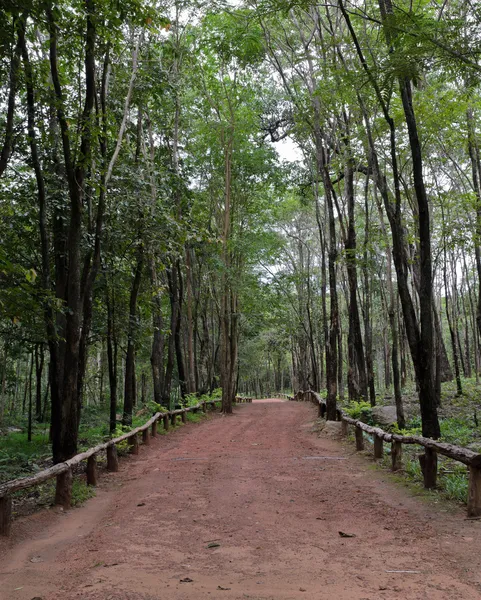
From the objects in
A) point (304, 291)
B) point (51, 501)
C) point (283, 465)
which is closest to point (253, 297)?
point (304, 291)

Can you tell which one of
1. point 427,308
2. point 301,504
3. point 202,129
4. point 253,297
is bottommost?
point 301,504

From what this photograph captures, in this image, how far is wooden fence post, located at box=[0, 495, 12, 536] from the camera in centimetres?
551

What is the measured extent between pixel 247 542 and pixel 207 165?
66.0 ft

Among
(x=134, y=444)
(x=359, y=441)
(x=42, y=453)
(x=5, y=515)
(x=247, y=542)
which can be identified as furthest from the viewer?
(x=42, y=453)

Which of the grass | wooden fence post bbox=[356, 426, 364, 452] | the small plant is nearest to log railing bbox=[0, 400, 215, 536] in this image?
the grass

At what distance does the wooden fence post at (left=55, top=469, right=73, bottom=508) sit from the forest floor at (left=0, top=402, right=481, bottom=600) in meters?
0.21

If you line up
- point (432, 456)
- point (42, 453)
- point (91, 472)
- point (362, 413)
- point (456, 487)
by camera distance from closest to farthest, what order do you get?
1. point (456, 487)
2. point (432, 456)
3. point (91, 472)
4. point (362, 413)
5. point (42, 453)

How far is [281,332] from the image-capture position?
40.3m

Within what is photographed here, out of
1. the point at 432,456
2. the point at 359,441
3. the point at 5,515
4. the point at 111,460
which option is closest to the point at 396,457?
the point at 432,456

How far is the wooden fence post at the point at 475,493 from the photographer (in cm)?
558

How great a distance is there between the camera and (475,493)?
5598 mm

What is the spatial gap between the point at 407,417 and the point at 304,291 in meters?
17.0

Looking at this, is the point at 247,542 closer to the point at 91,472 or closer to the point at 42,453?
the point at 91,472

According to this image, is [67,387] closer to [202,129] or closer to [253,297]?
[202,129]
